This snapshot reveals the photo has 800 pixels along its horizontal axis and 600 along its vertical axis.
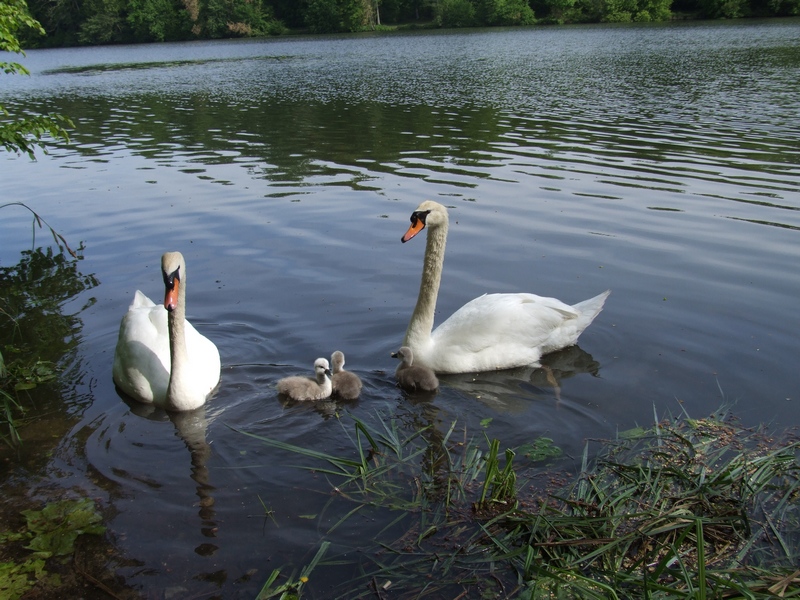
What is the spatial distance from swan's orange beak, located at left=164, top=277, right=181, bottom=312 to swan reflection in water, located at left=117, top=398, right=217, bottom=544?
98 centimetres

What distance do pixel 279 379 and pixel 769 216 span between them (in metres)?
8.38

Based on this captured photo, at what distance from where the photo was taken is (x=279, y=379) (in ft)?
22.1

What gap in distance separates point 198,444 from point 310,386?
41.5 inches

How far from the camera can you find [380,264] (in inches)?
389

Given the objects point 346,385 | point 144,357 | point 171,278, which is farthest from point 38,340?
point 346,385

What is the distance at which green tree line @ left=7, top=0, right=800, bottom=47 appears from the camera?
82.7m

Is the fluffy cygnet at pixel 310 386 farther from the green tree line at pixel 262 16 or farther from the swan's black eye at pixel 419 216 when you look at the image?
the green tree line at pixel 262 16

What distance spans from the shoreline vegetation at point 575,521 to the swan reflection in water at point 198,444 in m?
0.55

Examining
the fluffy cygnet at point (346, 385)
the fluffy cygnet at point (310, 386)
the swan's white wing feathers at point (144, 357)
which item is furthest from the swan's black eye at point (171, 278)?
A: the fluffy cygnet at point (346, 385)

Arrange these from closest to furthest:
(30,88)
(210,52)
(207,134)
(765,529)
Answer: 1. (765,529)
2. (207,134)
3. (30,88)
4. (210,52)

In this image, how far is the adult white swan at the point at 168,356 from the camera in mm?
6039

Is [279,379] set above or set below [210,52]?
below

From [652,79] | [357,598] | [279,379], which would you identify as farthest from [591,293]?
[652,79]

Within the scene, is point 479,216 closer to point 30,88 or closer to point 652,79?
point 652,79
